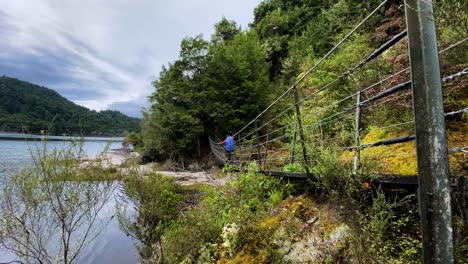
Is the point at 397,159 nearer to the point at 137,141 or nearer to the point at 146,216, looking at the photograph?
the point at 146,216

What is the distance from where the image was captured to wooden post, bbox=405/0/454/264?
0.85 metres

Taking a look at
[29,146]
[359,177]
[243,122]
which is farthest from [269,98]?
[359,177]

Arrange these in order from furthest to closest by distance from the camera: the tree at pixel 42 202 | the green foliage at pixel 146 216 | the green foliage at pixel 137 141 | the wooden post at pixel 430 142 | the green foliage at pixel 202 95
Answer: the green foliage at pixel 137 141 < the green foliage at pixel 202 95 < the green foliage at pixel 146 216 < the tree at pixel 42 202 < the wooden post at pixel 430 142

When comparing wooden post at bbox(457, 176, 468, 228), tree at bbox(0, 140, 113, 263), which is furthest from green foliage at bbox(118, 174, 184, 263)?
wooden post at bbox(457, 176, 468, 228)

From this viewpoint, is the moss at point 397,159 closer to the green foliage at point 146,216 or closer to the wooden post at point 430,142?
the wooden post at point 430,142

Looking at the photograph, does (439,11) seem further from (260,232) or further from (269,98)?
(269,98)

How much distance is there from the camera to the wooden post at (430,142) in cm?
85

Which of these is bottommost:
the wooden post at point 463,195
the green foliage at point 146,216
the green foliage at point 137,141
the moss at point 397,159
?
the green foliage at point 146,216

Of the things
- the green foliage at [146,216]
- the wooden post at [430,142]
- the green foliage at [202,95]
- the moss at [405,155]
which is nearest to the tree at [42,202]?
the green foliage at [146,216]

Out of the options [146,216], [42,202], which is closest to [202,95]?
[146,216]

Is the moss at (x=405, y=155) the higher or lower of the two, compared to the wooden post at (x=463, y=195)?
higher

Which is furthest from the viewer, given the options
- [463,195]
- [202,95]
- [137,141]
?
[137,141]

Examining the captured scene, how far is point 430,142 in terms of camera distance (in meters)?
0.88

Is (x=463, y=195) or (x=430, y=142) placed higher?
(x=430, y=142)
